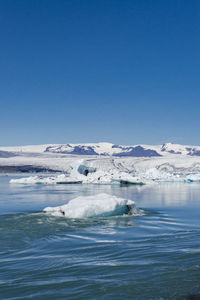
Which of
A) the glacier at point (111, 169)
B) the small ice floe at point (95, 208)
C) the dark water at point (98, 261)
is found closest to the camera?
the dark water at point (98, 261)

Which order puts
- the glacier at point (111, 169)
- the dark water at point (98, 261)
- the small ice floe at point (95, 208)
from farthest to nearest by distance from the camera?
the glacier at point (111, 169), the small ice floe at point (95, 208), the dark water at point (98, 261)

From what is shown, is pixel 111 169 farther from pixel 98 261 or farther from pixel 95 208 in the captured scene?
pixel 98 261

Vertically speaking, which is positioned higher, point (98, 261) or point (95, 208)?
point (95, 208)

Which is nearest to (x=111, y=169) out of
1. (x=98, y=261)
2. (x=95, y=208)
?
(x=95, y=208)

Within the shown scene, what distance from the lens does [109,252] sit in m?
5.32

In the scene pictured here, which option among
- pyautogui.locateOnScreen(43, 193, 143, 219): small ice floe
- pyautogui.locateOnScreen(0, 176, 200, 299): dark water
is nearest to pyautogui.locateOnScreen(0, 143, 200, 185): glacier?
pyautogui.locateOnScreen(43, 193, 143, 219): small ice floe

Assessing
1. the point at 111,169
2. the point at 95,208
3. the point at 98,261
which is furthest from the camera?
the point at 111,169

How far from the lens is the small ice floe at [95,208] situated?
8.86 m

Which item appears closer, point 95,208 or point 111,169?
point 95,208

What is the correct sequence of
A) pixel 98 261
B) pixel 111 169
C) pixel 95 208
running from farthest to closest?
pixel 111 169
pixel 95 208
pixel 98 261

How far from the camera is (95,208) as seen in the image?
8.98 metres

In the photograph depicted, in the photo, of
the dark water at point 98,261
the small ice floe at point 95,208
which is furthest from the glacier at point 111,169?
the dark water at point 98,261

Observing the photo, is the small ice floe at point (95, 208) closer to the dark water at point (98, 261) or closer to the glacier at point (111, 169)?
the dark water at point (98, 261)

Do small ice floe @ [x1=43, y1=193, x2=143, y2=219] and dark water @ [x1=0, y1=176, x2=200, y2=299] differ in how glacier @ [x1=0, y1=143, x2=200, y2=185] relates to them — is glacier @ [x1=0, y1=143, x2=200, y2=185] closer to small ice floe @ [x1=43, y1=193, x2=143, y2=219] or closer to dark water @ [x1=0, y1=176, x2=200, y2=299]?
→ small ice floe @ [x1=43, y1=193, x2=143, y2=219]
